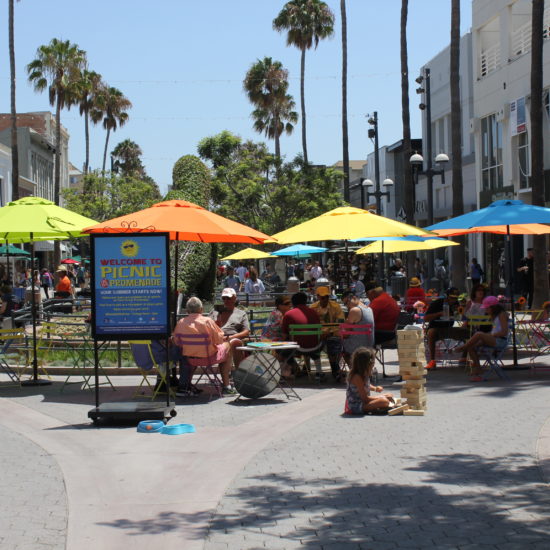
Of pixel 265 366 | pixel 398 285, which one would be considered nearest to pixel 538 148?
pixel 398 285

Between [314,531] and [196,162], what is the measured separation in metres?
19.1

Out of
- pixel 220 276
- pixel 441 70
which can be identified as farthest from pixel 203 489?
pixel 441 70

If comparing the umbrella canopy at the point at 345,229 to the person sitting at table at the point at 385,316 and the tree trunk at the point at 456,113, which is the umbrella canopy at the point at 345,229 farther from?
the tree trunk at the point at 456,113

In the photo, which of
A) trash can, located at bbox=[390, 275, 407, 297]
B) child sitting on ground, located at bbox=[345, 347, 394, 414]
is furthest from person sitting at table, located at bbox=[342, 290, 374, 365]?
trash can, located at bbox=[390, 275, 407, 297]

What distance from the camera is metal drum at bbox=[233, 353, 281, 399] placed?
11500 mm

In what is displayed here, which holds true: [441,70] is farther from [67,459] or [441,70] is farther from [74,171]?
[74,171]

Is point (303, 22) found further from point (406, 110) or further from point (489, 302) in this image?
point (489, 302)

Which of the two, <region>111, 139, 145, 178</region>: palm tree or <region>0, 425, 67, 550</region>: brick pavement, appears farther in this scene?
<region>111, 139, 145, 178</region>: palm tree

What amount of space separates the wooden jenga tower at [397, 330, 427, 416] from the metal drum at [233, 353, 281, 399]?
189 centimetres

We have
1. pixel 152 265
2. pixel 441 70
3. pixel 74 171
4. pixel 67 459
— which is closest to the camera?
pixel 67 459

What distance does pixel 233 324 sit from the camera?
12.8 m

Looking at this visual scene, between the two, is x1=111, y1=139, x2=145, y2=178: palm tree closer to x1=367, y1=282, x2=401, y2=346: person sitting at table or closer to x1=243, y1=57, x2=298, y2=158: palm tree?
x1=243, y1=57, x2=298, y2=158: palm tree

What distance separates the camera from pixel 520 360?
595 inches

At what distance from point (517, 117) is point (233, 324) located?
2228 cm
